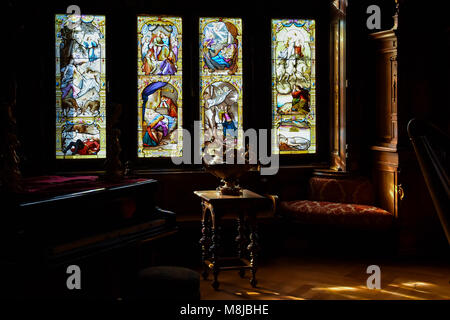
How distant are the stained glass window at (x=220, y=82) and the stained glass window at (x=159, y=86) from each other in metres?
0.27

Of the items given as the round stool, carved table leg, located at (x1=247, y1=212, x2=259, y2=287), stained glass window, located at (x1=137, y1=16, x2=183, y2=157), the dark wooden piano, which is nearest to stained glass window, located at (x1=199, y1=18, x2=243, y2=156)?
stained glass window, located at (x1=137, y1=16, x2=183, y2=157)

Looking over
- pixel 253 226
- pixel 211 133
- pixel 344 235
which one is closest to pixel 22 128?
pixel 211 133

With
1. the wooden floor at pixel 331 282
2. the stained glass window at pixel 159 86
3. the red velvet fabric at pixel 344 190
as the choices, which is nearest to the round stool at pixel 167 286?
the wooden floor at pixel 331 282

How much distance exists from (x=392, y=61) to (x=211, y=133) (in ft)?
6.71

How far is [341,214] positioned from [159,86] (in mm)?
2347

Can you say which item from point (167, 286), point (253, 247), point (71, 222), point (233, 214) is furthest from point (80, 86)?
point (167, 286)

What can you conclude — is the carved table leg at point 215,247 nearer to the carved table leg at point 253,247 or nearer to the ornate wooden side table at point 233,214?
the ornate wooden side table at point 233,214

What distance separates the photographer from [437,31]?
571 cm

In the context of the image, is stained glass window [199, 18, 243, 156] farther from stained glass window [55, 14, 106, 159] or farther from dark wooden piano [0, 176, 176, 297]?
dark wooden piano [0, 176, 176, 297]

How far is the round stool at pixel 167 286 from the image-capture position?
333cm

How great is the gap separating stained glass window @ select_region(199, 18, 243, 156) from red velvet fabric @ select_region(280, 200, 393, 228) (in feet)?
3.37

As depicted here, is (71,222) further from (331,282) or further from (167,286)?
(331,282)
